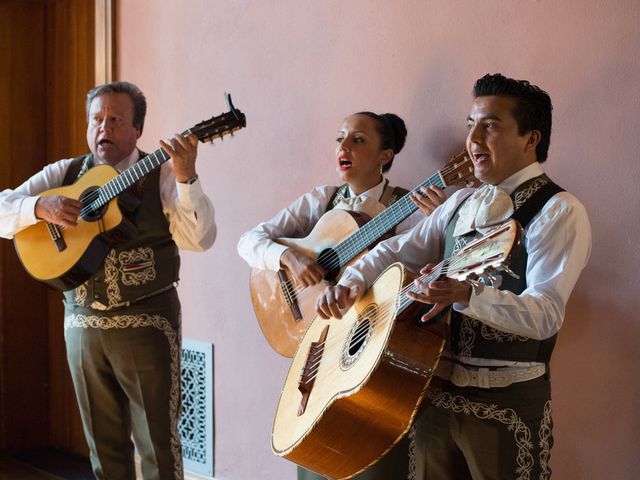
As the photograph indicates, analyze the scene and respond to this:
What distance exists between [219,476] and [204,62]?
182 cm

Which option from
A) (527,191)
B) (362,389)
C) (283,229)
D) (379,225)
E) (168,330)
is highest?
(527,191)

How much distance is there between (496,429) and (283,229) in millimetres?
1291

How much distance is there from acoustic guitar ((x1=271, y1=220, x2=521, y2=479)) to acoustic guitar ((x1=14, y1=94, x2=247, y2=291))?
0.87 meters

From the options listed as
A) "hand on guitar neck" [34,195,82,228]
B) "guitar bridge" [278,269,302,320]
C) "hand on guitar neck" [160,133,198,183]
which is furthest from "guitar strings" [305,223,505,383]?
"hand on guitar neck" [34,195,82,228]

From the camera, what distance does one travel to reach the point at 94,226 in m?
2.72

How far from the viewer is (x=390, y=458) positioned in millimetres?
2443

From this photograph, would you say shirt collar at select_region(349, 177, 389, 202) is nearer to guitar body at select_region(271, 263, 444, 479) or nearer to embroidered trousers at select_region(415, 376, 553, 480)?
guitar body at select_region(271, 263, 444, 479)

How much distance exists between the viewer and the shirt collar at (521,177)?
78.9 inches

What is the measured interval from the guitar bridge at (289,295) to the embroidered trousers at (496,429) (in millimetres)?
832

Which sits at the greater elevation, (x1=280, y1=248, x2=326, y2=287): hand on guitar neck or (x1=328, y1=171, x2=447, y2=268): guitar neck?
(x1=328, y1=171, x2=447, y2=268): guitar neck

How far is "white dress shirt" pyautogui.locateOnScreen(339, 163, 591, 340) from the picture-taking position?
1.75m

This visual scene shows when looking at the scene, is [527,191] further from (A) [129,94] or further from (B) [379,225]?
(A) [129,94]

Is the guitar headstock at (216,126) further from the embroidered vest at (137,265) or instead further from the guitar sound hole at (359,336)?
the guitar sound hole at (359,336)

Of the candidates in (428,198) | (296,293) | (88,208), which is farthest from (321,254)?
(88,208)
